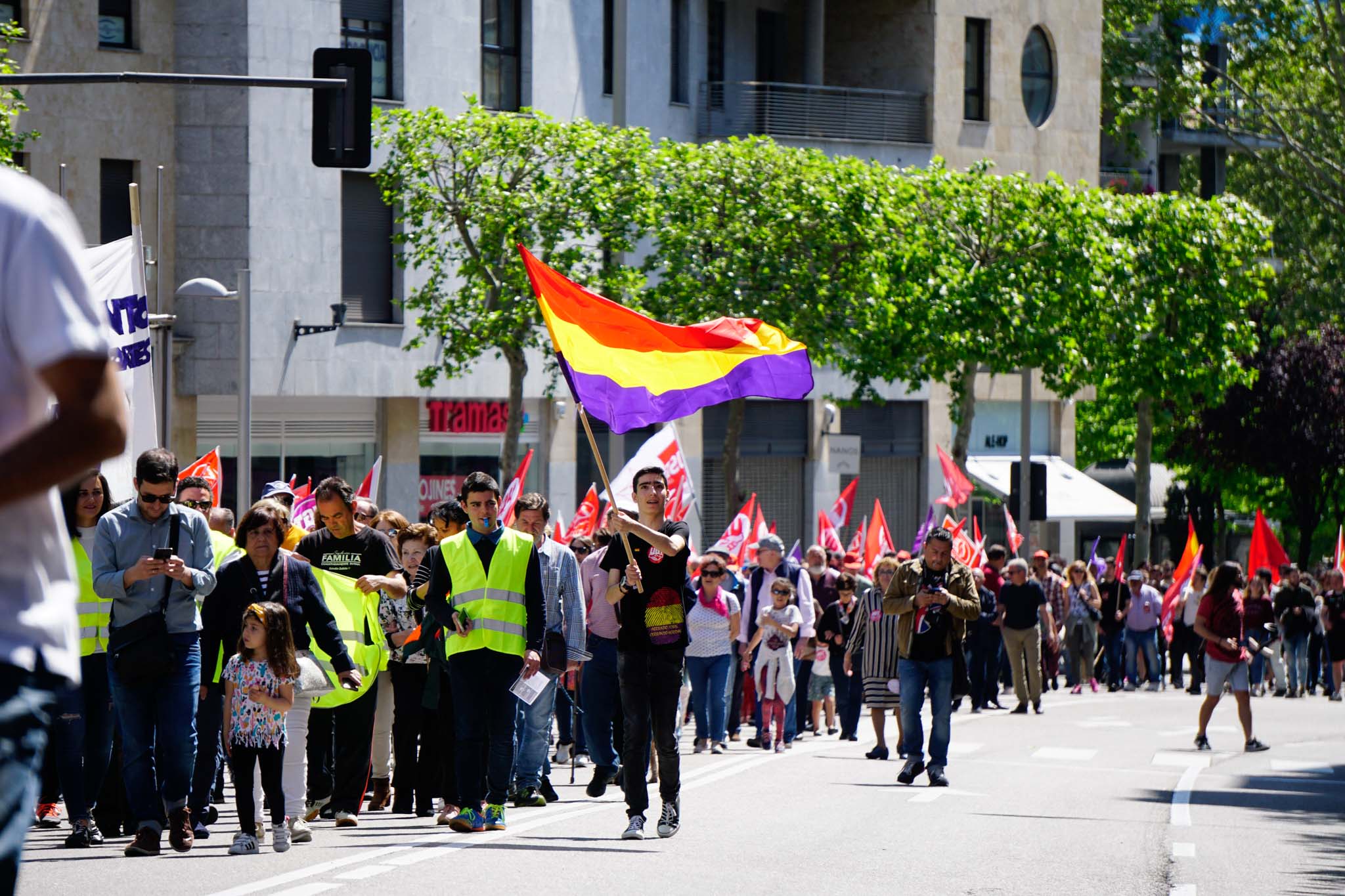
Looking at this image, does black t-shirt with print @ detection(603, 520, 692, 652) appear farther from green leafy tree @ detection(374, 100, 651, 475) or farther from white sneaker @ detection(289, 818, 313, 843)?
green leafy tree @ detection(374, 100, 651, 475)

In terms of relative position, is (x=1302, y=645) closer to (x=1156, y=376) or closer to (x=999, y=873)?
(x=1156, y=376)

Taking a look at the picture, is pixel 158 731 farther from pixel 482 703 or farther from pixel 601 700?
pixel 601 700

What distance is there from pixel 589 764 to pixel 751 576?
2590mm

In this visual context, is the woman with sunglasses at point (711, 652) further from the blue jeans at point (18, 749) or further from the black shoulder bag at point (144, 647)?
the blue jeans at point (18, 749)

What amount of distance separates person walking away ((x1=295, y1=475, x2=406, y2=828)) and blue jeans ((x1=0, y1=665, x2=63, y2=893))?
8.10 m

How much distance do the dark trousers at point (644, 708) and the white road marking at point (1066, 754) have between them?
8.01m

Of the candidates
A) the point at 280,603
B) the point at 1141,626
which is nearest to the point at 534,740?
the point at 280,603

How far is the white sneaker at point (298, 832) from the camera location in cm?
1028

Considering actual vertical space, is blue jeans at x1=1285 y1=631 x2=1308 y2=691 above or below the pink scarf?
below

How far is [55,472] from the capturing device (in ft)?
9.12

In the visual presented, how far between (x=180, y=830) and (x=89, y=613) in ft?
3.97

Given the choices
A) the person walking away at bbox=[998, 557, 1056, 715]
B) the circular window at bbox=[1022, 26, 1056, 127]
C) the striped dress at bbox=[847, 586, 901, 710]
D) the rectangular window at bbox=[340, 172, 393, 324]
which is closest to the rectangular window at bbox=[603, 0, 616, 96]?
the rectangular window at bbox=[340, 172, 393, 324]

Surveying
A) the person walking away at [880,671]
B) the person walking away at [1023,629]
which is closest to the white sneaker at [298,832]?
the person walking away at [880,671]

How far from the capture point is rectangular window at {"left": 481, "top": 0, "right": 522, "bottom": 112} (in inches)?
1384
